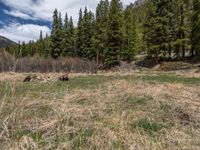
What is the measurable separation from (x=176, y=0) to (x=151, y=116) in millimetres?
38198

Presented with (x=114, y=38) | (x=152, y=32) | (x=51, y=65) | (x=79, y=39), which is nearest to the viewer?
(x=51, y=65)

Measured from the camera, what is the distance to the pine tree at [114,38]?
44062mm

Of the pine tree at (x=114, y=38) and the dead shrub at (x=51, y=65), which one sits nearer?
the dead shrub at (x=51, y=65)

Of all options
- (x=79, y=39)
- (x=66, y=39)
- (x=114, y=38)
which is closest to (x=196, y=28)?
(x=114, y=38)

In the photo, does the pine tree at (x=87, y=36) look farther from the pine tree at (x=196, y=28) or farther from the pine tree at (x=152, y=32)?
the pine tree at (x=196, y=28)

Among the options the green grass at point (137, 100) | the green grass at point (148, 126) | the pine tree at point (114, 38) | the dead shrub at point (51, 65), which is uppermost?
the pine tree at point (114, 38)

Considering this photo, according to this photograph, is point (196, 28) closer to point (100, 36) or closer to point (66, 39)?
point (100, 36)

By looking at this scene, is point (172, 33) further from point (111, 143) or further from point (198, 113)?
point (111, 143)

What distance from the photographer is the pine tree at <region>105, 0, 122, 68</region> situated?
1735 inches

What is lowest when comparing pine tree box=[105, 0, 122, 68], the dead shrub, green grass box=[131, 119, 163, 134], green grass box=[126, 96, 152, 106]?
green grass box=[131, 119, 163, 134]

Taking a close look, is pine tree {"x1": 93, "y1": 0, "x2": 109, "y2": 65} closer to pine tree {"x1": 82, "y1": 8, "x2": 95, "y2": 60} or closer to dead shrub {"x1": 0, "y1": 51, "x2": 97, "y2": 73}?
pine tree {"x1": 82, "y1": 8, "x2": 95, "y2": 60}

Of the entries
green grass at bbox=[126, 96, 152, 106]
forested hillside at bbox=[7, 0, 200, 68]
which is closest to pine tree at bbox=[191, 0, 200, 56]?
forested hillside at bbox=[7, 0, 200, 68]

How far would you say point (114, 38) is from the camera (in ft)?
146

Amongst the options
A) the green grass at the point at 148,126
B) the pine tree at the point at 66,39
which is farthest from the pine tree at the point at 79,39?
the green grass at the point at 148,126
